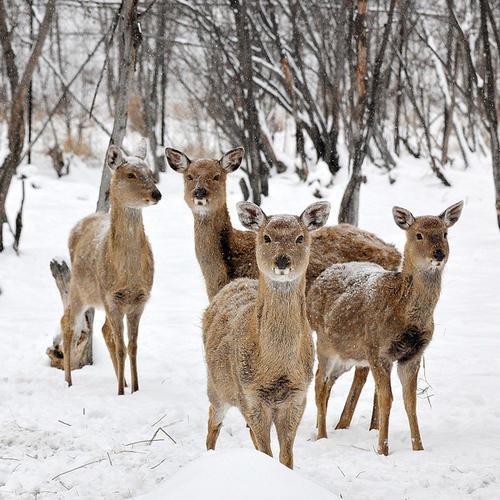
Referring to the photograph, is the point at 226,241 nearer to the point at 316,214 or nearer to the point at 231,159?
the point at 231,159

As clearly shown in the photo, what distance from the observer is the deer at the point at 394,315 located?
573 cm

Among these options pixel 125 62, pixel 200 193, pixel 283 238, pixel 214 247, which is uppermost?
pixel 125 62

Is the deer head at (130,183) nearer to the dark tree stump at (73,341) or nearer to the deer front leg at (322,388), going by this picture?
the dark tree stump at (73,341)

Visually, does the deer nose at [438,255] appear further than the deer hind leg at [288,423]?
Yes

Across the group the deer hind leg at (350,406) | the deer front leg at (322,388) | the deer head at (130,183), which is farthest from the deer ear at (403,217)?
the deer head at (130,183)

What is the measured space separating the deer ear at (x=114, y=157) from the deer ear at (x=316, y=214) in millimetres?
3260

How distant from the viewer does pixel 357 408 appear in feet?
23.1

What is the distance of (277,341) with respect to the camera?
465 cm

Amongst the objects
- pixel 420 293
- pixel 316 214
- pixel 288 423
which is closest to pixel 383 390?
pixel 420 293

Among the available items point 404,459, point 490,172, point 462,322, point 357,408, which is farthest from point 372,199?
point 404,459

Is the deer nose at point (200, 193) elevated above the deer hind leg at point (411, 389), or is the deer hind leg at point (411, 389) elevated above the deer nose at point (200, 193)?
the deer nose at point (200, 193)

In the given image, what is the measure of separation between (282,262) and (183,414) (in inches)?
98.9

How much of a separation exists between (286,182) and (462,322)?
35.8 feet

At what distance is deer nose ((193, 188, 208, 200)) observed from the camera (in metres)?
7.08
